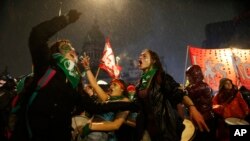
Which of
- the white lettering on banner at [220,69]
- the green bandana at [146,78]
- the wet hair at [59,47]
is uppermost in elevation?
the wet hair at [59,47]

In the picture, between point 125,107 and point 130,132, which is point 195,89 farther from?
point 125,107

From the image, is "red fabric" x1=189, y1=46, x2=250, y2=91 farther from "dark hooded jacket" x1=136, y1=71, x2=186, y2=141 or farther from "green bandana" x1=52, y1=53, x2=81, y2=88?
"green bandana" x1=52, y1=53, x2=81, y2=88

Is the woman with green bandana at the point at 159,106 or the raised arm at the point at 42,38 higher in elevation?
the raised arm at the point at 42,38

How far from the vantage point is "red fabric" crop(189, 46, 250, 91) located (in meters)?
11.8

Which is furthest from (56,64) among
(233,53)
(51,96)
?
(233,53)

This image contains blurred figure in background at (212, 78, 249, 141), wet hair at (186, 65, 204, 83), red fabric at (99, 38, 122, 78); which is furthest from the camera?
red fabric at (99, 38, 122, 78)

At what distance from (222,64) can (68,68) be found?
34.3ft

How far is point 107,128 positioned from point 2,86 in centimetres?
379

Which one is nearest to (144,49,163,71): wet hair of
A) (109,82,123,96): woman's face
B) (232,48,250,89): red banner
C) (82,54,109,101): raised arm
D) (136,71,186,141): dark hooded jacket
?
(136,71,186,141): dark hooded jacket

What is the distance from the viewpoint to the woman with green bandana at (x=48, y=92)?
2.62m

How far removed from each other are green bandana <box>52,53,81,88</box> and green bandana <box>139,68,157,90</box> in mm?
1637

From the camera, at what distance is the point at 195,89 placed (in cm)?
677

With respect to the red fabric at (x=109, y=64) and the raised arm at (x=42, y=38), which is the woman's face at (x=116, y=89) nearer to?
the raised arm at (x=42, y=38)

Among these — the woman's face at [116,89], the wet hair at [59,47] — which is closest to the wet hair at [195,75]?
the woman's face at [116,89]
